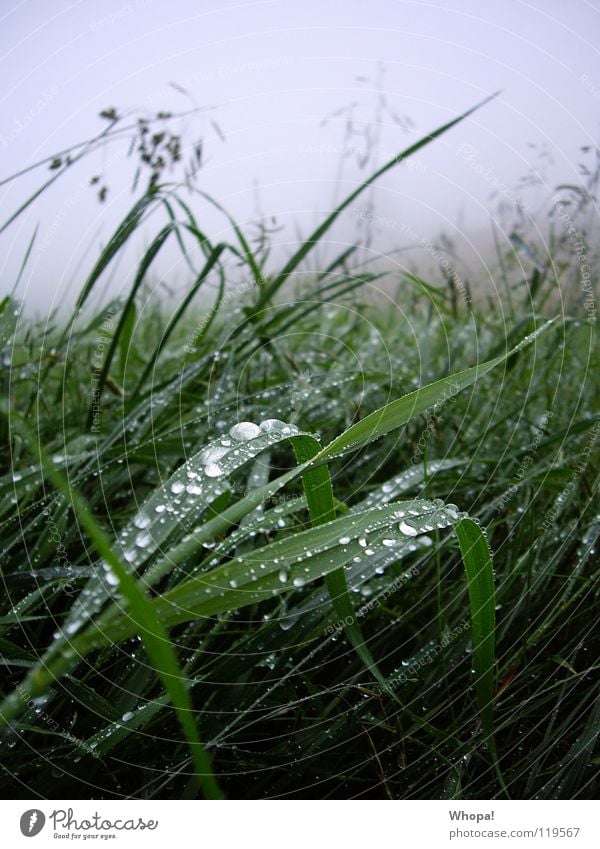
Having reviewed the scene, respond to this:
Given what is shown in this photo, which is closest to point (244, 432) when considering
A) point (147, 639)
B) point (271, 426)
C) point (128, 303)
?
point (271, 426)

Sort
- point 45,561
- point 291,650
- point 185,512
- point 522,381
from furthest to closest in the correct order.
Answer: point 522,381 < point 45,561 < point 291,650 < point 185,512

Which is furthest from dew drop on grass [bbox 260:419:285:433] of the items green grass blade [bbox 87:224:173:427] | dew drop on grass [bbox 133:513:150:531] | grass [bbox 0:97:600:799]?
green grass blade [bbox 87:224:173:427]

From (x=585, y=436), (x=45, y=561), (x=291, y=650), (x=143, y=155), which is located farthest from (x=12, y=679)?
(x=585, y=436)

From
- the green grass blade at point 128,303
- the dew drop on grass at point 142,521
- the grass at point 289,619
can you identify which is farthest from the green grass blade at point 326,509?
the green grass blade at point 128,303

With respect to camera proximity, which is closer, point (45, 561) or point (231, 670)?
point (231, 670)

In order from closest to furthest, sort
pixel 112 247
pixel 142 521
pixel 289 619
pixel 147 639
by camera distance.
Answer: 1. pixel 147 639
2. pixel 142 521
3. pixel 289 619
4. pixel 112 247

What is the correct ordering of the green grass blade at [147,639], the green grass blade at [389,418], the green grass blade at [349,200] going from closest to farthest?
the green grass blade at [147,639]
the green grass blade at [389,418]
the green grass blade at [349,200]

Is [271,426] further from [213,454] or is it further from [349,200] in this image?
[349,200]

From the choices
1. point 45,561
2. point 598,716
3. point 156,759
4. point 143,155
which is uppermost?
point 143,155

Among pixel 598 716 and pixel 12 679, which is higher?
pixel 12 679

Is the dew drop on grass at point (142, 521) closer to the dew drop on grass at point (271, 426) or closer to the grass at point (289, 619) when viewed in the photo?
the grass at point (289, 619)
